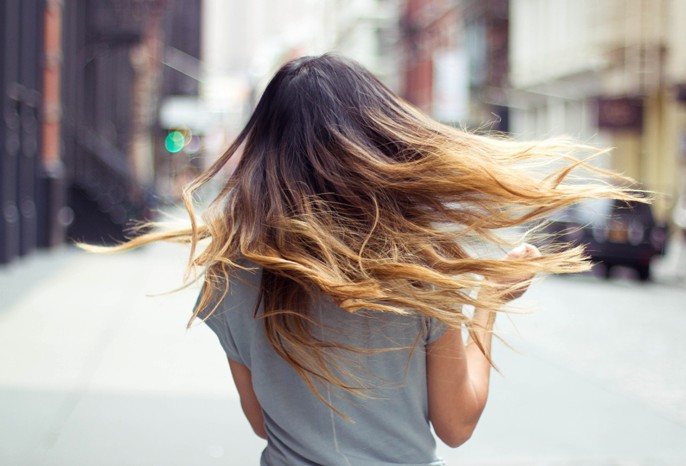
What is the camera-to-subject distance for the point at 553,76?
3700 cm

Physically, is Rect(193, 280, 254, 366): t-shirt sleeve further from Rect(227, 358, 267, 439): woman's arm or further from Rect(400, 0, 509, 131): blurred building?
Rect(400, 0, 509, 131): blurred building

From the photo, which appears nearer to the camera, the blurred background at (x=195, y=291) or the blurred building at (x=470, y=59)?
the blurred background at (x=195, y=291)

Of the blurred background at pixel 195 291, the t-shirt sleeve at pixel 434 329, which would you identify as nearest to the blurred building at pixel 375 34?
the blurred background at pixel 195 291

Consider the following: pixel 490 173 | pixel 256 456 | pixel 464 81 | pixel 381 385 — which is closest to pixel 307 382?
pixel 381 385

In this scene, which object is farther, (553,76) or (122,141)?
(553,76)

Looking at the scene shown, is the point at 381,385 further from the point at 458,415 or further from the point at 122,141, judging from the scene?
the point at 122,141

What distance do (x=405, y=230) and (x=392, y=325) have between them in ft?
0.60

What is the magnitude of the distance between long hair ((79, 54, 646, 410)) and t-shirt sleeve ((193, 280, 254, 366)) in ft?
0.08

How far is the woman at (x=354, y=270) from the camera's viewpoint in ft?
5.81

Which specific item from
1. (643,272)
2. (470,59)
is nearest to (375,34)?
(470,59)

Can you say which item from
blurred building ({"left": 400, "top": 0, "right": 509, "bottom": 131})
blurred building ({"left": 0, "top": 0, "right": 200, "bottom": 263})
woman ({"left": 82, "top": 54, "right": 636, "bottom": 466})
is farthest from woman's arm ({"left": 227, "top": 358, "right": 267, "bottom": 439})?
blurred building ({"left": 400, "top": 0, "right": 509, "bottom": 131})

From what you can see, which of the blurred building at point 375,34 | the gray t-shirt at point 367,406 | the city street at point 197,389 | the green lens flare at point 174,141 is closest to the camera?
the gray t-shirt at point 367,406

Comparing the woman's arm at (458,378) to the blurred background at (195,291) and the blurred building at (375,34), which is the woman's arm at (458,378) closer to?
the blurred background at (195,291)

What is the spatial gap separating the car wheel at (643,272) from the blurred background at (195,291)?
0.10 ft
